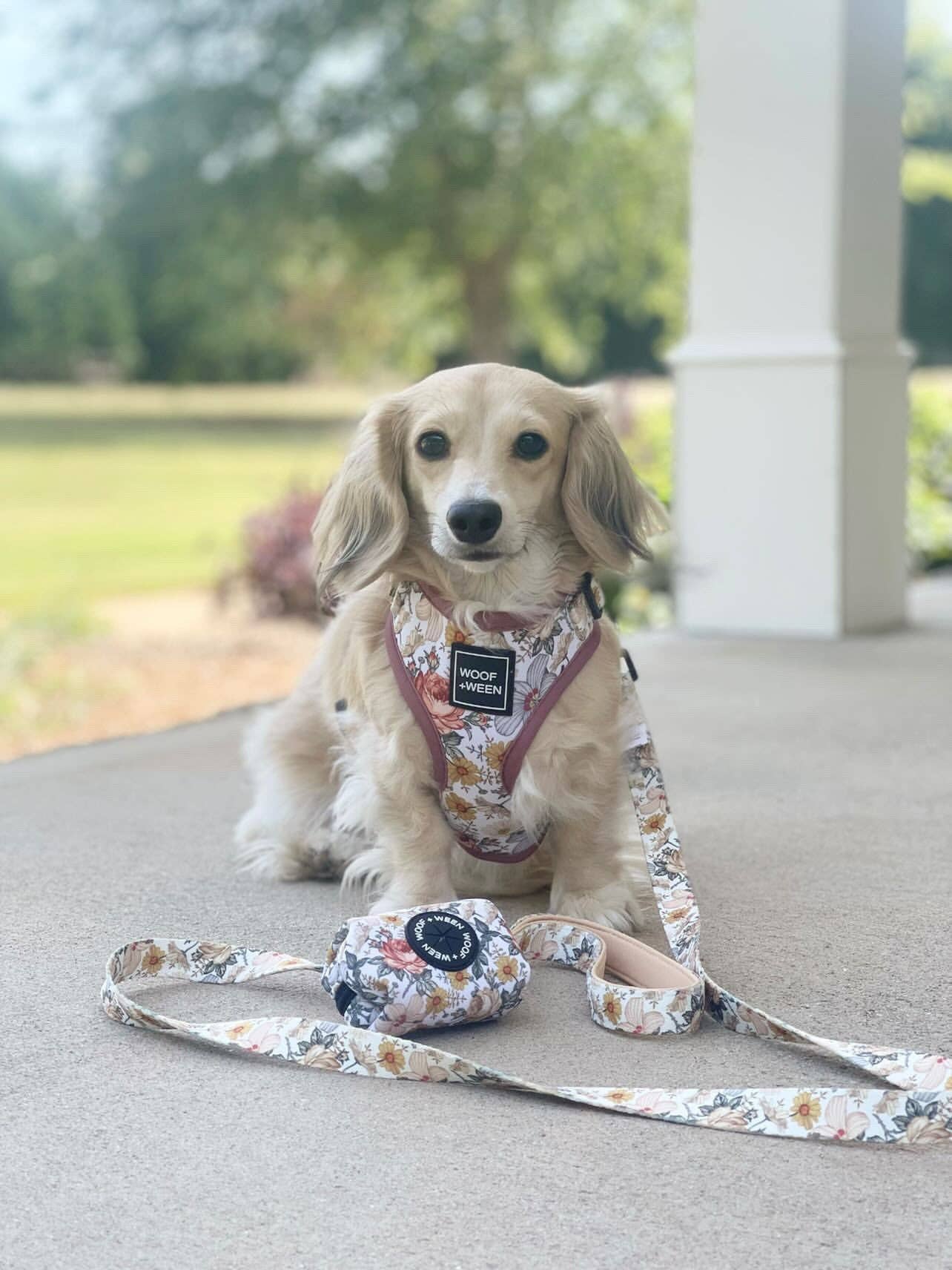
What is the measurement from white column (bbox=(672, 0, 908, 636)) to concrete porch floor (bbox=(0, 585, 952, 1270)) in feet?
6.64

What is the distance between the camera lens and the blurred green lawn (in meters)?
14.4

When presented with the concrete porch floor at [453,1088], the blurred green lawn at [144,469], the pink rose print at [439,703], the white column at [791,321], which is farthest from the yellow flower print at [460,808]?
the blurred green lawn at [144,469]

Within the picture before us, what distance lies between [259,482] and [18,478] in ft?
8.44

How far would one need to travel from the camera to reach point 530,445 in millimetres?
2262

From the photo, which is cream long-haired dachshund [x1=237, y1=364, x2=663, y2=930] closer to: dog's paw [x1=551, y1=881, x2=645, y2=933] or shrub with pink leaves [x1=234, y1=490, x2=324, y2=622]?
dog's paw [x1=551, y1=881, x2=645, y2=933]

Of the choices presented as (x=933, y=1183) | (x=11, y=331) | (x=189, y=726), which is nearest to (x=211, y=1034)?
(x=933, y=1183)

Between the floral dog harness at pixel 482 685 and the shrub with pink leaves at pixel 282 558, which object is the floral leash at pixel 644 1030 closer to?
the floral dog harness at pixel 482 685

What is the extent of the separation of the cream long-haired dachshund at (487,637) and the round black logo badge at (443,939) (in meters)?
0.29

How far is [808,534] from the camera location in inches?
203

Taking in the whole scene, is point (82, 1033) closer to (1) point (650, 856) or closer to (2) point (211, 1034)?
(2) point (211, 1034)

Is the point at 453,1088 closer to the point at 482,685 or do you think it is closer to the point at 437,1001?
the point at 437,1001

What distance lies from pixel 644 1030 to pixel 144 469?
50.3 feet

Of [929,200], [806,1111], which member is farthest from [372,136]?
[806,1111]

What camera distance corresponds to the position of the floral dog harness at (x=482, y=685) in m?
2.30
